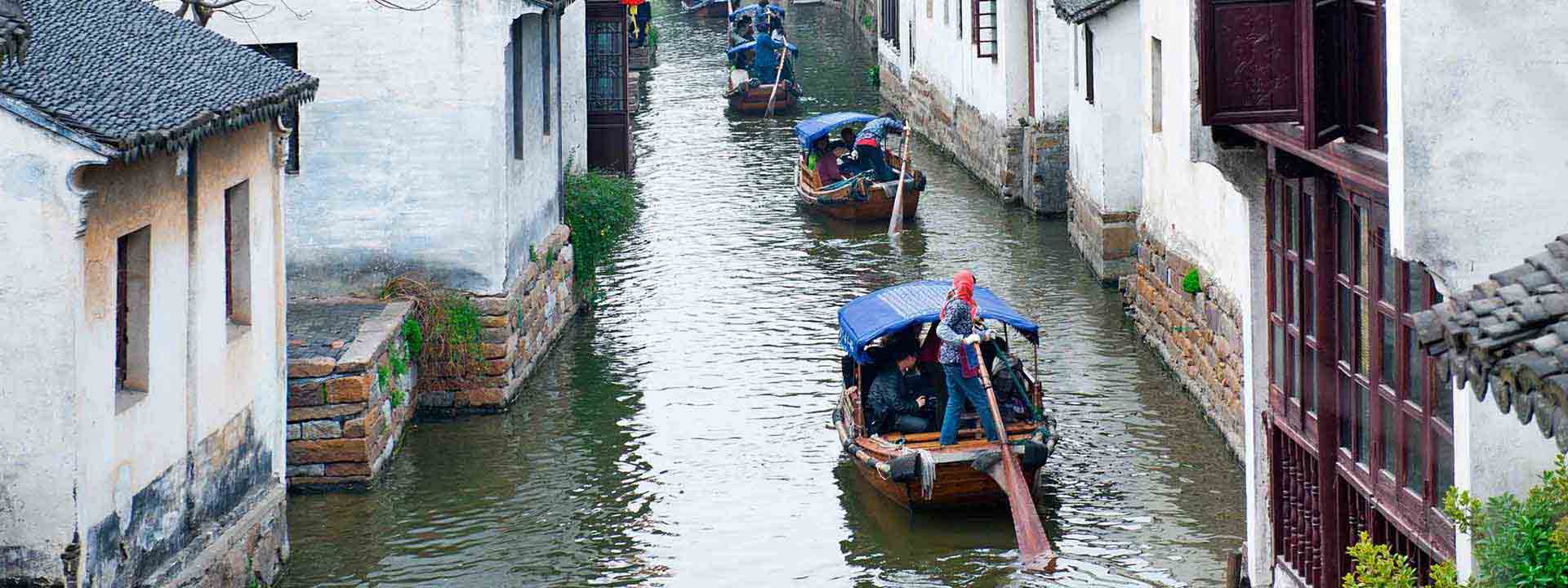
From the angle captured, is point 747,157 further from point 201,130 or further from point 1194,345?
point 201,130

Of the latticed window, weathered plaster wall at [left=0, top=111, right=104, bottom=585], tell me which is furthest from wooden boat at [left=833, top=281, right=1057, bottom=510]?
the latticed window

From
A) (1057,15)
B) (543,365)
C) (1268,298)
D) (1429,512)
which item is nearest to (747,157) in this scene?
(1057,15)

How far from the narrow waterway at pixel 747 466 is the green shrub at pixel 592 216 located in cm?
50

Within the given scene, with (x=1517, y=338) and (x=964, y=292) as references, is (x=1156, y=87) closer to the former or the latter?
(x=964, y=292)

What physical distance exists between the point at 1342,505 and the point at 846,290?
13586 mm

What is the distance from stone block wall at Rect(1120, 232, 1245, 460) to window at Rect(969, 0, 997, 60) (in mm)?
9492

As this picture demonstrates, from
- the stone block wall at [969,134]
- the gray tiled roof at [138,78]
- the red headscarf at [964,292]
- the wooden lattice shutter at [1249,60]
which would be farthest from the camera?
the stone block wall at [969,134]

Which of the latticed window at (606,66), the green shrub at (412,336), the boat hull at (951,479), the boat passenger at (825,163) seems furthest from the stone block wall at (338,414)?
the boat passenger at (825,163)

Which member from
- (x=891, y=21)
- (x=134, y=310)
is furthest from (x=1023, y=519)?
(x=891, y=21)

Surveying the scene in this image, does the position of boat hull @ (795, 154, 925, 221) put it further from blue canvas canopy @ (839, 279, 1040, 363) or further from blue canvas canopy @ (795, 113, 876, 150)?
blue canvas canopy @ (839, 279, 1040, 363)

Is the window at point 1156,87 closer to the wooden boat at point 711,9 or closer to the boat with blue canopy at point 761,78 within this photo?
the boat with blue canopy at point 761,78

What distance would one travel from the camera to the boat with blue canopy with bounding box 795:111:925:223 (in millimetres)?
27734

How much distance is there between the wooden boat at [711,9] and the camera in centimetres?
6291

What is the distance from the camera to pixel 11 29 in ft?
25.9
